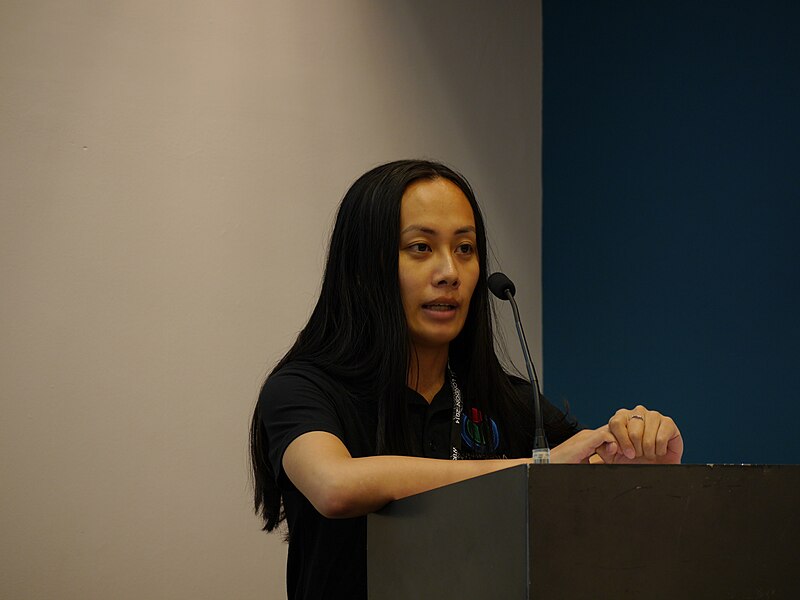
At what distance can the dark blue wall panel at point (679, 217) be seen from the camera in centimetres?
275

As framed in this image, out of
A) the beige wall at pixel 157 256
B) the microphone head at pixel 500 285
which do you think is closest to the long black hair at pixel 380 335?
the microphone head at pixel 500 285

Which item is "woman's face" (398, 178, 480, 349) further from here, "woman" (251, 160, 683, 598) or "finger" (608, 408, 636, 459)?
"finger" (608, 408, 636, 459)

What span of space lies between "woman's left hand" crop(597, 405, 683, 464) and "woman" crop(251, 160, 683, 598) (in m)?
0.09

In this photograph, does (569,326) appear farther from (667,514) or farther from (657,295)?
(667,514)

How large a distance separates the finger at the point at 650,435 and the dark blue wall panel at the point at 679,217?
52.2 inches

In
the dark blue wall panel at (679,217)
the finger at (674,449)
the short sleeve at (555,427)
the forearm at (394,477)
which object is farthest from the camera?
the dark blue wall panel at (679,217)

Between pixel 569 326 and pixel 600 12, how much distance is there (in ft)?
3.09

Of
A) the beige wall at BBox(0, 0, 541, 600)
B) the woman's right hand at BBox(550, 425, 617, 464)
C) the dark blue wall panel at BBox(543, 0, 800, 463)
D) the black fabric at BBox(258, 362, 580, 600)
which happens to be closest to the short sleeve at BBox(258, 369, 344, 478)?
the black fabric at BBox(258, 362, 580, 600)

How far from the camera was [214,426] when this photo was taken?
2.54 meters

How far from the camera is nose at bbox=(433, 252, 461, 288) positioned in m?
1.82

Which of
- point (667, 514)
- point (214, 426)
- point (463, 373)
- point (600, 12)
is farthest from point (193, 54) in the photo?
point (667, 514)

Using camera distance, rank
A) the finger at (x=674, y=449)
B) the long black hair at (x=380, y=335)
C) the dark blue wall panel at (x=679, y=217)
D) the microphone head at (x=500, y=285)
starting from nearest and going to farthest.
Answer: the finger at (x=674, y=449)
the microphone head at (x=500, y=285)
the long black hair at (x=380, y=335)
the dark blue wall panel at (x=679, y=217)

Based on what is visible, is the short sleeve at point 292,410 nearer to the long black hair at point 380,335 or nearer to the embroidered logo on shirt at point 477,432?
the long black hair at point 380,335

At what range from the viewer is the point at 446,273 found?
1.82 meters
